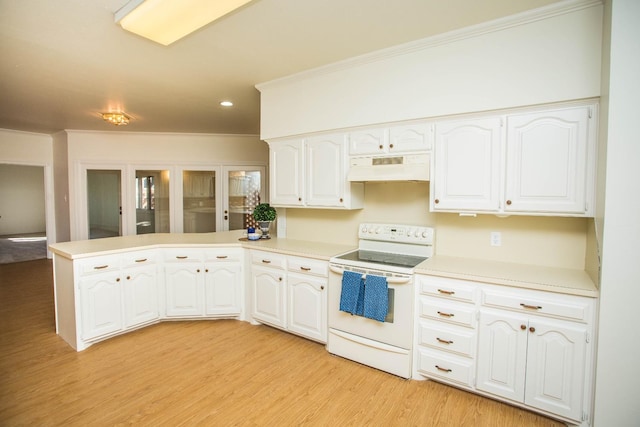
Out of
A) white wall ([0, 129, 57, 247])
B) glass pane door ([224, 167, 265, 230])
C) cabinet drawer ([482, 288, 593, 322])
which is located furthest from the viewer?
glass pane door ([224, 167, 265, 230])

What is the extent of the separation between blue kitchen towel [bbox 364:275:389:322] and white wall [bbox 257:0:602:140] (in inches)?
52.7

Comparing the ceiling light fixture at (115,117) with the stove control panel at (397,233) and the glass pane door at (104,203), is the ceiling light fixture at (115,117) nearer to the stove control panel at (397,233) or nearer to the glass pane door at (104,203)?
the glass pane door at (104,203)

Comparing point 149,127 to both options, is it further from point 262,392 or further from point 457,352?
point 457,352

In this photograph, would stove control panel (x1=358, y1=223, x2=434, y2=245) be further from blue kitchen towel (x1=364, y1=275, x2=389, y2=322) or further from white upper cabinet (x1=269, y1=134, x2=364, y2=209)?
blue kitchen towel (x1=364, y1=275, x2=389, y2=322)

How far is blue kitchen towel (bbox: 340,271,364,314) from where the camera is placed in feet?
8.50

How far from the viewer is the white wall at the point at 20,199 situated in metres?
9.76

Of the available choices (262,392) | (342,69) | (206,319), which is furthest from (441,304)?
(206,319)

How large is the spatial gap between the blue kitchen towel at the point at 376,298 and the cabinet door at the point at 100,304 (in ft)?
7.83

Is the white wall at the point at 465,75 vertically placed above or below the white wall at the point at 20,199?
above

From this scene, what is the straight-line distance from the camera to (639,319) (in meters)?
1.71

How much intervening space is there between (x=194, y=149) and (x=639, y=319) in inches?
259

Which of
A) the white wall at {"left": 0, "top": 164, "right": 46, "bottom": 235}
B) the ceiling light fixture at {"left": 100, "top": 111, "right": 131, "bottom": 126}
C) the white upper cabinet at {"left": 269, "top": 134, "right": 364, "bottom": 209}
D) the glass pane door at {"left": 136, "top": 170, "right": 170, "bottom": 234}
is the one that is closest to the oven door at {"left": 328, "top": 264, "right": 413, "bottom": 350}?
the white upper cabinet at {"left": 269, "top": 134, "right": 364, "bottom": 209}

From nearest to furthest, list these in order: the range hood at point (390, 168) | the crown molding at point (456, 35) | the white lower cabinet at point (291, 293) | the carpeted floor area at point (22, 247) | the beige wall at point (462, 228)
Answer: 1. the crown molding at point (456, 35)
2. the beige wall at point (462, 228)
3. the range hood at point (390, 168)
4. the white lower cabinet at point (291, 293)
5. the carpeted floor area at point (22, 247)

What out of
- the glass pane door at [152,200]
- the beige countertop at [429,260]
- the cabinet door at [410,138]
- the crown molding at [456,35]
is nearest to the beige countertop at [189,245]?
the beige countertop at [429,260]
